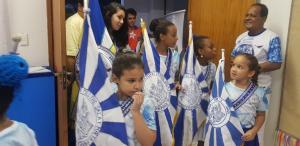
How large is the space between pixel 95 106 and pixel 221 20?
210cm

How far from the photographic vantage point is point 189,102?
2.41 meters

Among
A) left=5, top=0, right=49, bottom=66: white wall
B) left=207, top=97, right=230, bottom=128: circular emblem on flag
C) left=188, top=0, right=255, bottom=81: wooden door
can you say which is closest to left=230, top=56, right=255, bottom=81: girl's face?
left=207, top=97, right=230, bottom=128: circular emblem on flag

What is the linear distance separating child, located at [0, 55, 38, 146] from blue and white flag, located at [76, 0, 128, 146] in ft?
1.63

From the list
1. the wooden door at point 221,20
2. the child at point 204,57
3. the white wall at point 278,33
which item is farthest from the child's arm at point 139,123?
the wooden door at point 221,20

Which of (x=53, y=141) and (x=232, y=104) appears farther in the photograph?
(x=53, y=141)

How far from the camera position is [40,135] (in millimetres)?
2213

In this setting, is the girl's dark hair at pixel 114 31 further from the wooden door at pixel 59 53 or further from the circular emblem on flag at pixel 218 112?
the circular emblem on flag at pixel 218 112

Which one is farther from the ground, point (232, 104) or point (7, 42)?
point (7, 42)

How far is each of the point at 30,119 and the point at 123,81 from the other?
992 millimetres

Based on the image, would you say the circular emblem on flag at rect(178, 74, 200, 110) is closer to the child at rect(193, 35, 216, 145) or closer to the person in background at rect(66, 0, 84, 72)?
the child at rect(193, 35, 216, 145)

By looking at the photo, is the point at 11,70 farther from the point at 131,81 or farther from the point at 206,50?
the point at 206,50

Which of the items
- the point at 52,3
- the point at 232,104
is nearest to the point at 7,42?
the point at 52,3

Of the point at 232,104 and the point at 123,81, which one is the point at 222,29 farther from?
the point at 123,81

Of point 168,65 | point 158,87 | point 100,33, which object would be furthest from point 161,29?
point 100,33
